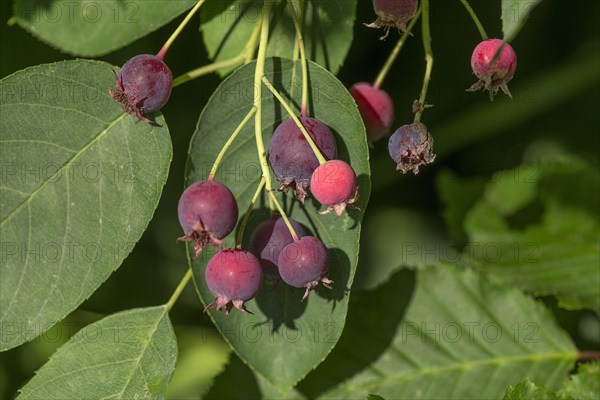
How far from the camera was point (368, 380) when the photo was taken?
2633 mm

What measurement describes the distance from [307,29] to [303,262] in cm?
73

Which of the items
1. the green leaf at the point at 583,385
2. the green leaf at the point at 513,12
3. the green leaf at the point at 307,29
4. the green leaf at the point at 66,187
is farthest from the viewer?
the green leaf at the point at 583,385

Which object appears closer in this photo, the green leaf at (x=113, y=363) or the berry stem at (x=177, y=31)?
the berry stem at (x=177, y=31)

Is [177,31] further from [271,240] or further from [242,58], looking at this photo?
[271,240]

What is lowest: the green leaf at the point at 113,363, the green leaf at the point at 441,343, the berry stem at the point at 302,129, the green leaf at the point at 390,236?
the green leaf at the point at 390,236

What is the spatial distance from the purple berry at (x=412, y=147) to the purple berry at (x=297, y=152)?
0.15 m

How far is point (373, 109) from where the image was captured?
227 cm

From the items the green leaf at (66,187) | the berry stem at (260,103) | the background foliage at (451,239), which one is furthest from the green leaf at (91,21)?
the berry stem at (260,103)

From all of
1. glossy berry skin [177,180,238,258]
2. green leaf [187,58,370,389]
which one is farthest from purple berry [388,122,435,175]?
glossy berry skin [177,180,238,258]

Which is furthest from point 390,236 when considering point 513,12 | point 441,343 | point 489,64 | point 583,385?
point 513,12

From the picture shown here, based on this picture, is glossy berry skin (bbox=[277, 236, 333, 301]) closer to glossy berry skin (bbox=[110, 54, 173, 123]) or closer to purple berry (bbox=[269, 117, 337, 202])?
purple berry (bbox=[269, 117, 337, 202])

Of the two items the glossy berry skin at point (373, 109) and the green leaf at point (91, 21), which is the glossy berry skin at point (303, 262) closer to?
the glossy berry skin at point (373, 109)

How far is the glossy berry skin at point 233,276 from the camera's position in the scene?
1850 millimetres

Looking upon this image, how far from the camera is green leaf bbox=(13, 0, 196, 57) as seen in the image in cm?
214
